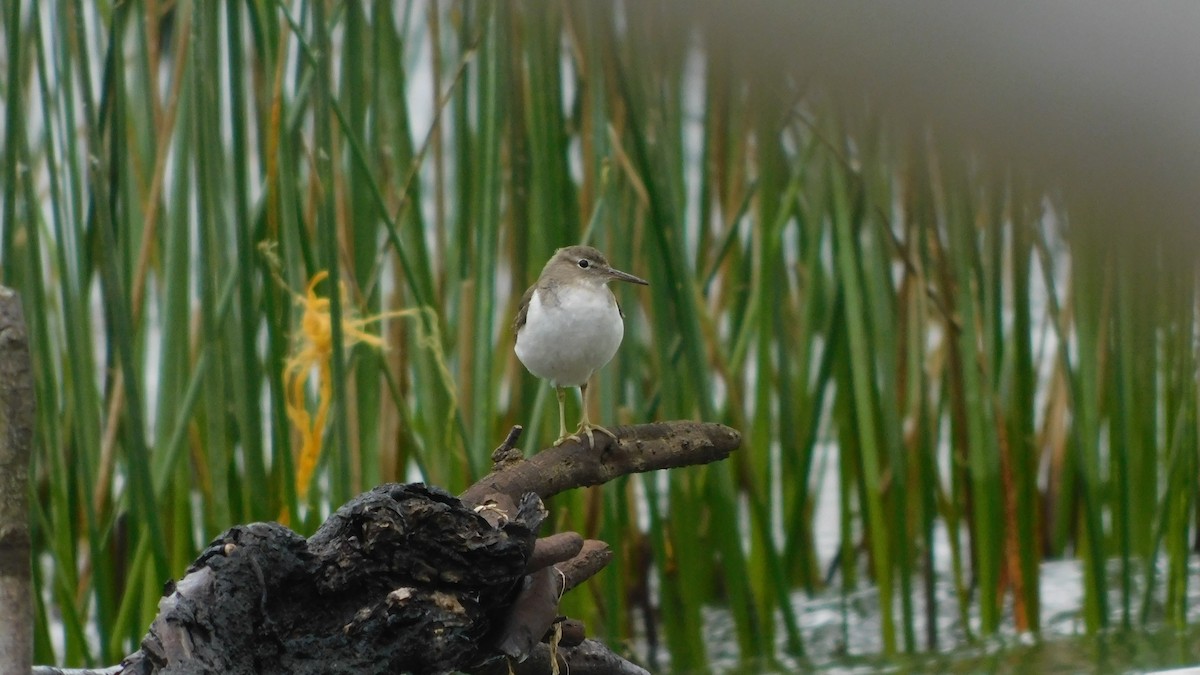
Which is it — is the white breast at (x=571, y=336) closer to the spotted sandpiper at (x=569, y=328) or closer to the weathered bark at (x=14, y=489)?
the spotted sandpiper at (x=569, y=328)

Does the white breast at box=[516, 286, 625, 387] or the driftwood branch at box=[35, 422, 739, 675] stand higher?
the white breast at box=[516, 286, 625, 387]

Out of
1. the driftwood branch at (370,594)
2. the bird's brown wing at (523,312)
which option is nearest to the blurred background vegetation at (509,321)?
the bird's brown wing at (523,312)

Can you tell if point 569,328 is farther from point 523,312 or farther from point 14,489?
point 14,489

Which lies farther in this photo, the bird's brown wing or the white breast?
the bird's brown wing

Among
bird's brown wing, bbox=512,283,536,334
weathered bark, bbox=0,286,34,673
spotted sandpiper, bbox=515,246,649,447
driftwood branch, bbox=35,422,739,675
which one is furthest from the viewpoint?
bird's brown wing, bbox=512,283,536,334

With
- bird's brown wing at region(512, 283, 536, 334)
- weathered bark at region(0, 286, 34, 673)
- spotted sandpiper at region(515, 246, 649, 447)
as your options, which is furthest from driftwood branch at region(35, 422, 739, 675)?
bird's brown wing at region(512, 283, 536, 334)

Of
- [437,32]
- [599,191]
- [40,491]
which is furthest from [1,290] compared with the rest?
[40,491]

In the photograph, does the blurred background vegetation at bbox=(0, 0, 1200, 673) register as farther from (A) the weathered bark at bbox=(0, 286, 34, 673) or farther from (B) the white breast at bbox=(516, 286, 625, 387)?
(A) the weathered bark at bbox=(0, 286, 34, 673)

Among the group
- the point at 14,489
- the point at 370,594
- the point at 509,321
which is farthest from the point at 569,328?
the point at 509,321
